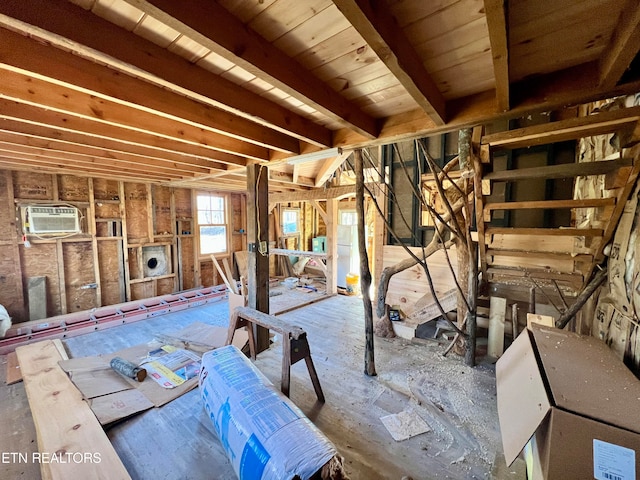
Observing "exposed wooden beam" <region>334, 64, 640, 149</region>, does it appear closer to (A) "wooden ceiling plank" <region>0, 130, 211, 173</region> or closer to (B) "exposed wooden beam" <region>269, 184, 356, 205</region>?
(A) "wooden ceiling plank" <region>0, 130, 211, 173</region>

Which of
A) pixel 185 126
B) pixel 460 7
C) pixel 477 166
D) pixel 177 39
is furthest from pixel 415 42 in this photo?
pixel 185 126

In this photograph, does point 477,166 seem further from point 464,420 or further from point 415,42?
point 464,420

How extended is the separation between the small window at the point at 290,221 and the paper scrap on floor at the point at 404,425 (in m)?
5.92

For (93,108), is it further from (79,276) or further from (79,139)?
(79,276)

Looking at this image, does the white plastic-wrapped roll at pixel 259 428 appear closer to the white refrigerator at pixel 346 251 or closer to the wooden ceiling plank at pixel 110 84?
the wooden ceiling plank at pixel 110 84

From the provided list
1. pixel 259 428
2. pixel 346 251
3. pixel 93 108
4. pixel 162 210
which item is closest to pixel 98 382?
pixel 259 428

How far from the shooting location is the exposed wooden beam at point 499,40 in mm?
780

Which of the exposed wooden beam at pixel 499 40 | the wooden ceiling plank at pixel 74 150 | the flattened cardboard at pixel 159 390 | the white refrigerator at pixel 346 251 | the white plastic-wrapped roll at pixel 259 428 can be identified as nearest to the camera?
the exposed wooden beam at pixel 499 40

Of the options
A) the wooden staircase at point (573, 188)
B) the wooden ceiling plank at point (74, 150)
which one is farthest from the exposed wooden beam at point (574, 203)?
the wooden ceiling plank at point (74, 150)

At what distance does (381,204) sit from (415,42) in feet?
11.1

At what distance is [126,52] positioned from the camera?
1094mm

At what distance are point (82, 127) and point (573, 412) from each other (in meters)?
3.32

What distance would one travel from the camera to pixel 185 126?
7.14 feet

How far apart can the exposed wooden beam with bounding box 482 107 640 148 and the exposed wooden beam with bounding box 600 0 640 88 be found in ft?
0.53
